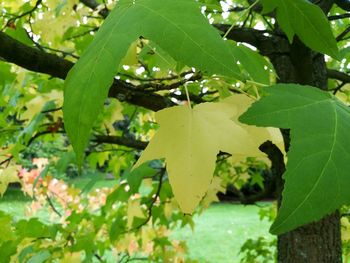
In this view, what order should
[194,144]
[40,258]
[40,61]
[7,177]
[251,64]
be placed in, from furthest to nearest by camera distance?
[7,177]
[40,258]
[40,61]
[251,64]
[194,144]

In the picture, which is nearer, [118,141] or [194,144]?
[194,144]

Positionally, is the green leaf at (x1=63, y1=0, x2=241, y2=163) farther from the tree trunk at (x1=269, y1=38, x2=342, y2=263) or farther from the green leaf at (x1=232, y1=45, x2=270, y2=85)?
the tree trunk at (x1=269, y1=38, x2=342, y2=263)

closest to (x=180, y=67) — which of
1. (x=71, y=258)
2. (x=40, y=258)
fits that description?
(x=40, y=258)

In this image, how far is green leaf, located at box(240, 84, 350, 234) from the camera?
32 cm

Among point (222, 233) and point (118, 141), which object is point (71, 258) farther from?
point (222, 233)

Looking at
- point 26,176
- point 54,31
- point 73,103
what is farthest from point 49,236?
point 26,176

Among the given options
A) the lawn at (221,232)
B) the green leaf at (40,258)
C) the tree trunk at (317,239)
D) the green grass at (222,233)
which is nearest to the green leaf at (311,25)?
the tree trunk at (317,239)

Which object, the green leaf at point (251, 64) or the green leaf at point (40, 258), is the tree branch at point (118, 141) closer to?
the green leaf at point (40, 258)

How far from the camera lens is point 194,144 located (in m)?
0.46

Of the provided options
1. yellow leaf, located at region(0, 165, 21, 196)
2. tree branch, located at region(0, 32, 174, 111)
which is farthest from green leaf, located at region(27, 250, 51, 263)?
tree branch, located at region(0, 32, 174, 111)

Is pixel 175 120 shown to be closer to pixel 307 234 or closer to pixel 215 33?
pixel 215 33

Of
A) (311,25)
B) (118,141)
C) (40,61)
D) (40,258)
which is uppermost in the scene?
(311,25)

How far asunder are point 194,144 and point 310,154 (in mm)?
152

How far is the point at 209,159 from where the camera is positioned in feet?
1.50
